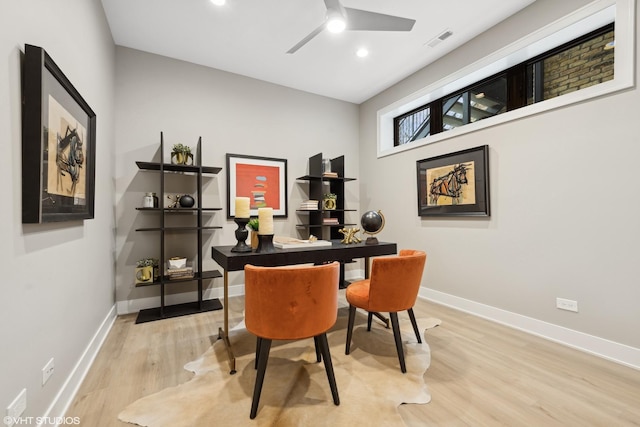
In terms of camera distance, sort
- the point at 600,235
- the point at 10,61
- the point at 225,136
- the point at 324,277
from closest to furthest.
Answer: the point at 10,61 → the point at 324,277 → the point at 600,235 → the point at 225,136

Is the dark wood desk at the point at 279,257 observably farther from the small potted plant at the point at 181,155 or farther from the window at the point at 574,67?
the window at the point at 574,67

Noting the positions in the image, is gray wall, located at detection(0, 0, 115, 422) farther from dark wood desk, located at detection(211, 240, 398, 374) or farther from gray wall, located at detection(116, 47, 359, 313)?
dark wood desk, located at detection(211, 240, 398, 374)

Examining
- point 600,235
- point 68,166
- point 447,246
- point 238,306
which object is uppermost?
point 68,166

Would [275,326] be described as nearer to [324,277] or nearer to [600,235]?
[324,277]

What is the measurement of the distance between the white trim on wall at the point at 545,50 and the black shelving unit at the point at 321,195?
43.2 inches

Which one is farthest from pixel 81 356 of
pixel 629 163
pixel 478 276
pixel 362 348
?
pixel 629 163

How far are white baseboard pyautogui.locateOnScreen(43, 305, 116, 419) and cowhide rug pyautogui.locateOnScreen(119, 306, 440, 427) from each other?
32cm

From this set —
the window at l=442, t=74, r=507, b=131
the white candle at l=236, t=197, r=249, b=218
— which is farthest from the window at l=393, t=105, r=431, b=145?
the white candle at l=236, t=197, r=249, b=218

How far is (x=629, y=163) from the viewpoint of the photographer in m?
2.09

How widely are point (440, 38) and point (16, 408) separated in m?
4.27

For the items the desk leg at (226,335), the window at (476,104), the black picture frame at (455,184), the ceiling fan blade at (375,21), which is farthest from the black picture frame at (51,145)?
the window at (476,104)

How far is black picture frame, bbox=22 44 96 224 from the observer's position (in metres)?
1.20

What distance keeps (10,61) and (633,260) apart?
3845mm

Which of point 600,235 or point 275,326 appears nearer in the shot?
point 275,326
